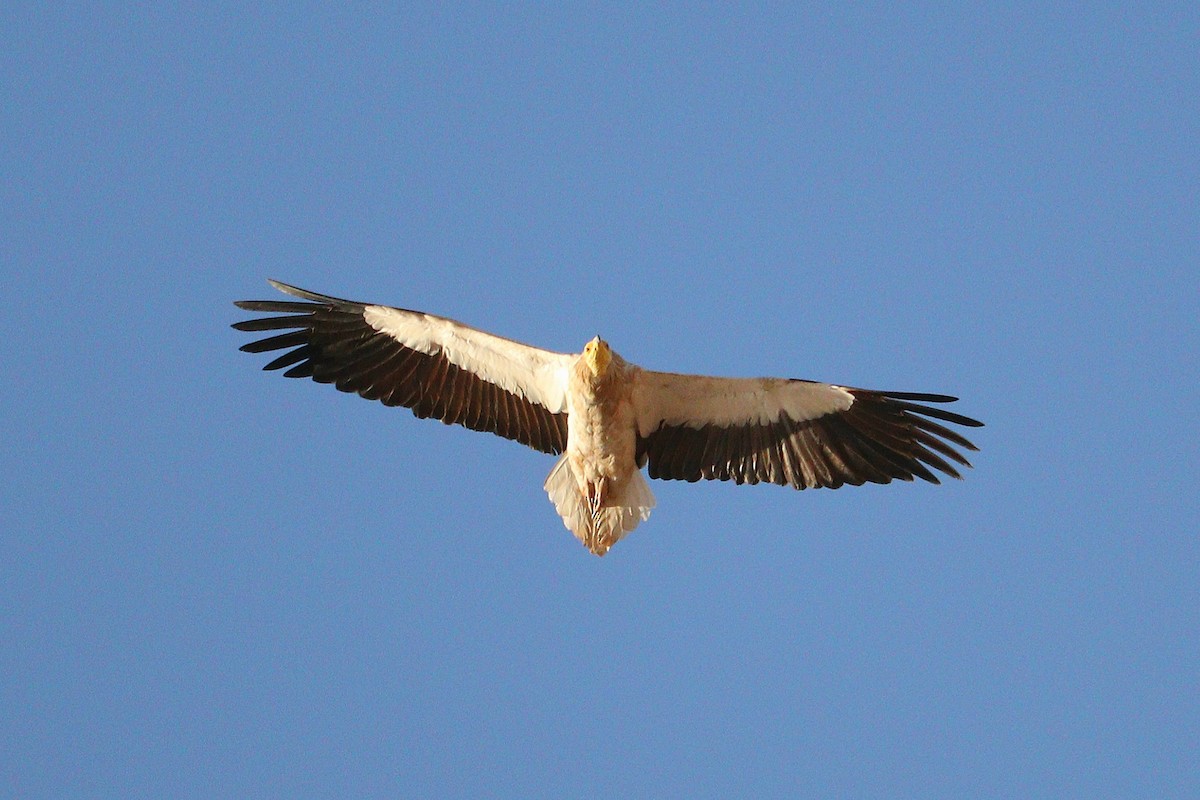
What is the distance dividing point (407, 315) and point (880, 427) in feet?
11.9

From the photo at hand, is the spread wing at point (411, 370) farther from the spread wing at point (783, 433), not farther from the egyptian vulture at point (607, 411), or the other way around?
→ the spread wing at point (783, 433)

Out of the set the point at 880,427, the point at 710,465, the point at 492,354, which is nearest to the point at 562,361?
the point at 492,354

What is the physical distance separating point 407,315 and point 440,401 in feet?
2.37

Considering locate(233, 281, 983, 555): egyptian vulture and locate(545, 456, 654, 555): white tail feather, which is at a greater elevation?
locate(233, 281, 983, 555): egyptian vulture

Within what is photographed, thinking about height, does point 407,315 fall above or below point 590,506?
above

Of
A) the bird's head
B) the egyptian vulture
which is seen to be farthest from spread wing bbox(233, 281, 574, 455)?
the bird's head

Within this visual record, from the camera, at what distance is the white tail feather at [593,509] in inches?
477

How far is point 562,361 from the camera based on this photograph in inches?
474

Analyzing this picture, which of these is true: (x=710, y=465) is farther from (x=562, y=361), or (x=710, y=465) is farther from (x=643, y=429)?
(x=562, y=361)

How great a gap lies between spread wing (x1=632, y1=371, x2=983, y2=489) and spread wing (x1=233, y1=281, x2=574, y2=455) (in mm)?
801

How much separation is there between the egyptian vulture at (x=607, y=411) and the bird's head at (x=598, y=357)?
0.17 m

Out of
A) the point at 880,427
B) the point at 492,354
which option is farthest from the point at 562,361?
the point at 880,427

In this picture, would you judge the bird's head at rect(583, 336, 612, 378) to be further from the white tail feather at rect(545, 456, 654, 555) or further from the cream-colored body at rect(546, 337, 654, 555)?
the white tail feather at rect(545, 456, 654, 555)

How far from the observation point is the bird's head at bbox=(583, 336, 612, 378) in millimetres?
11586
